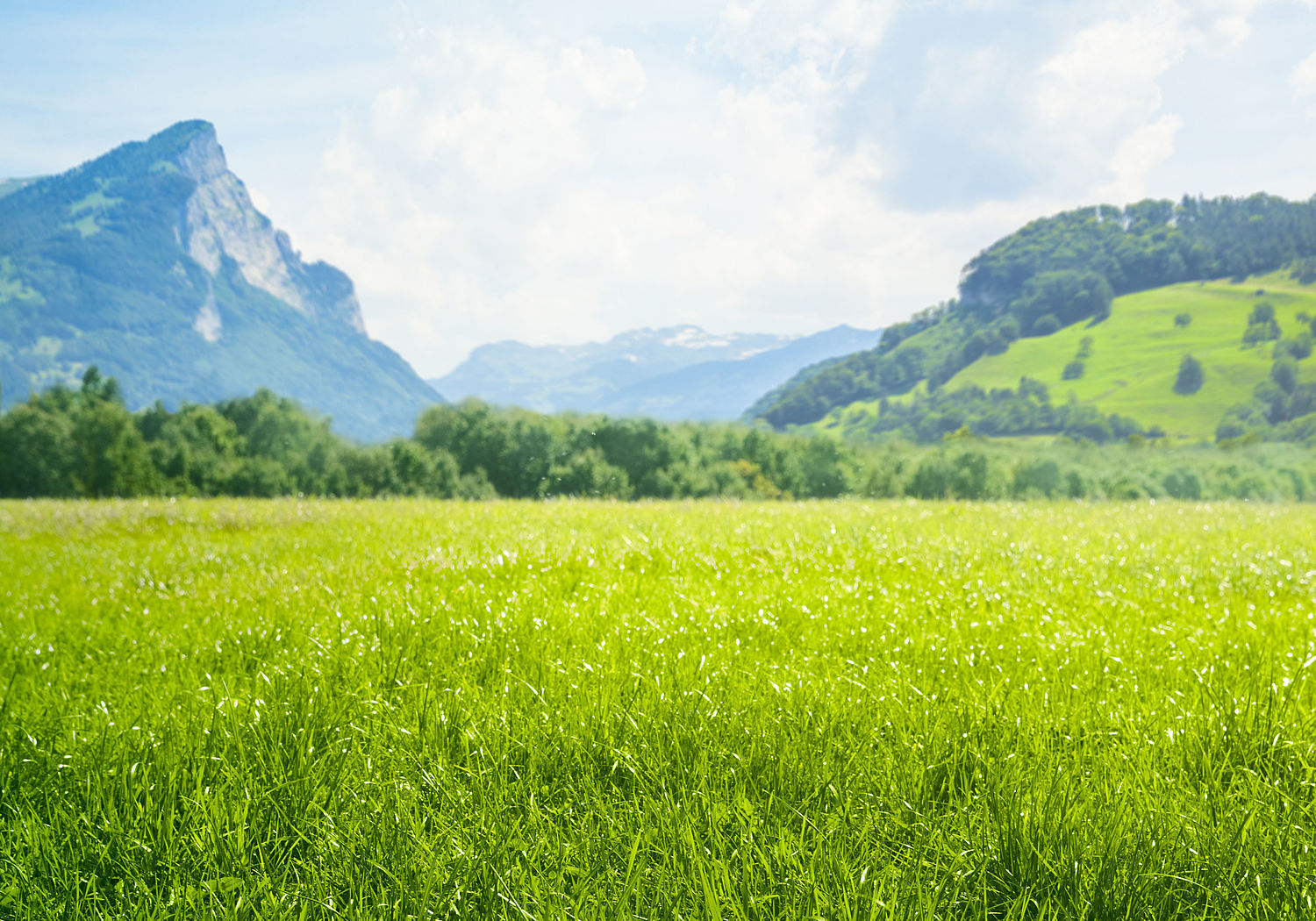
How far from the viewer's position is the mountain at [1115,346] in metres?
117

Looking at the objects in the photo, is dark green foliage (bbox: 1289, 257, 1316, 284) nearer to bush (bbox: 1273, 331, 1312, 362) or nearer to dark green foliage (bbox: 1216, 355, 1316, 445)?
bush (bbox: 1273, 331, 1312, 362)

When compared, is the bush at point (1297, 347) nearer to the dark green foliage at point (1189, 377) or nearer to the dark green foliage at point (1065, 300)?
the dark green foliage at point (1189, 377)

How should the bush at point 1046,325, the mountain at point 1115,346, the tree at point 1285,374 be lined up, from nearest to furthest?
the tree at point 1285,374, the mountain at point 1115,346, the bush at point 1046,325

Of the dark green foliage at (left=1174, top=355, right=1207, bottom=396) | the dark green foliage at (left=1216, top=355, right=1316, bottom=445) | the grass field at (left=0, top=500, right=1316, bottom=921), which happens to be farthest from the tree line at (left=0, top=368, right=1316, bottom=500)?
the dark green foliage at (left=1174, top=355, right=1207, bottom=396)

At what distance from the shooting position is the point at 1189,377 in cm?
12244

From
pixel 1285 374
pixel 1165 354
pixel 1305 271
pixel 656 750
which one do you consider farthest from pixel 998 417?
pixel 656 750

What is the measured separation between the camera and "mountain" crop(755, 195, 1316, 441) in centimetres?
11731

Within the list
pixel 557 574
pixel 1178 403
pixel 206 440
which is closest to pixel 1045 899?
pixel 557 574

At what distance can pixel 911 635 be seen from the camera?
217 inches

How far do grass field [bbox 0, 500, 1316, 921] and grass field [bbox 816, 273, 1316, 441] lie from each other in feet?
422

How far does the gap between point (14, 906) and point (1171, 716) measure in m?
5.14

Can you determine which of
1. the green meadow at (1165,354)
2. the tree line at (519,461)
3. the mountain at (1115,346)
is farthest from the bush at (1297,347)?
the tree line at (519,461)

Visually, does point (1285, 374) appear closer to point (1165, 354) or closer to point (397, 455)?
point (1165, 354)

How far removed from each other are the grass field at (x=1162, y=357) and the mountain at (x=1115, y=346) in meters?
0.33
